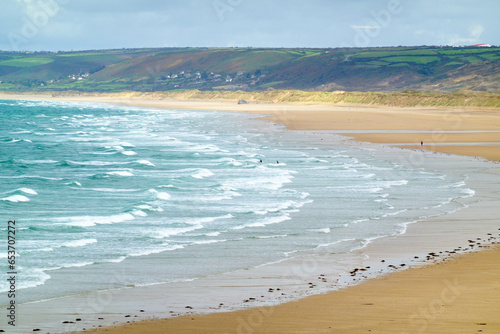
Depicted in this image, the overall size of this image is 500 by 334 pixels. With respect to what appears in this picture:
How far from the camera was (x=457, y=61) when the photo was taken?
166500 mm

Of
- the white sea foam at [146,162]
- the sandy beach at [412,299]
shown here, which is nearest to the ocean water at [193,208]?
the white sea foam at [146,162]

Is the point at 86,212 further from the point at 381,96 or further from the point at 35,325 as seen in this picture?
the point at 381,96

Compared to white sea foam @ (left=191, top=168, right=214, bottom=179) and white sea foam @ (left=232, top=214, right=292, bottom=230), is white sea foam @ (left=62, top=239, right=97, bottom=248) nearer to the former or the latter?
white sea foam @ (left=232, top=214, right=292, bottom=230)

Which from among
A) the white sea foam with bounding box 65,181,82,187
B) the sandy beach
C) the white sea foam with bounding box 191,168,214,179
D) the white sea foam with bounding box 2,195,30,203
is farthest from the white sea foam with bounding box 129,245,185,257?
the white sea foam with bounding box 191,168,214,179

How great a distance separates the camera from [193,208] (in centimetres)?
1917

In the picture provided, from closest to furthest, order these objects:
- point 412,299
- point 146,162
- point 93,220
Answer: point 412,299 < point 93,220 < point 146,162

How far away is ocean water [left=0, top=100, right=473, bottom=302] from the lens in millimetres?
12602

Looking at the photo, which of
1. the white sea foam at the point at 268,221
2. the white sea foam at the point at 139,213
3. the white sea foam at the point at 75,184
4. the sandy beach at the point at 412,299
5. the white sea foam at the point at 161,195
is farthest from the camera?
the white sea foam at the point at 75,184

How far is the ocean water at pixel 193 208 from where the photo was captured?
12602mm

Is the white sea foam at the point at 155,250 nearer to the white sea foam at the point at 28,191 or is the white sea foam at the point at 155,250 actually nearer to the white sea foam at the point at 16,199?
the white sea foam at the point at 16,199

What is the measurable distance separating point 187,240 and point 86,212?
4890mm

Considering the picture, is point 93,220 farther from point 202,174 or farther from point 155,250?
point 202,174

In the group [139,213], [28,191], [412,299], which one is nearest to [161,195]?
[139,213]

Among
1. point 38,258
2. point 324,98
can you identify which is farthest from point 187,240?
point 324,98
